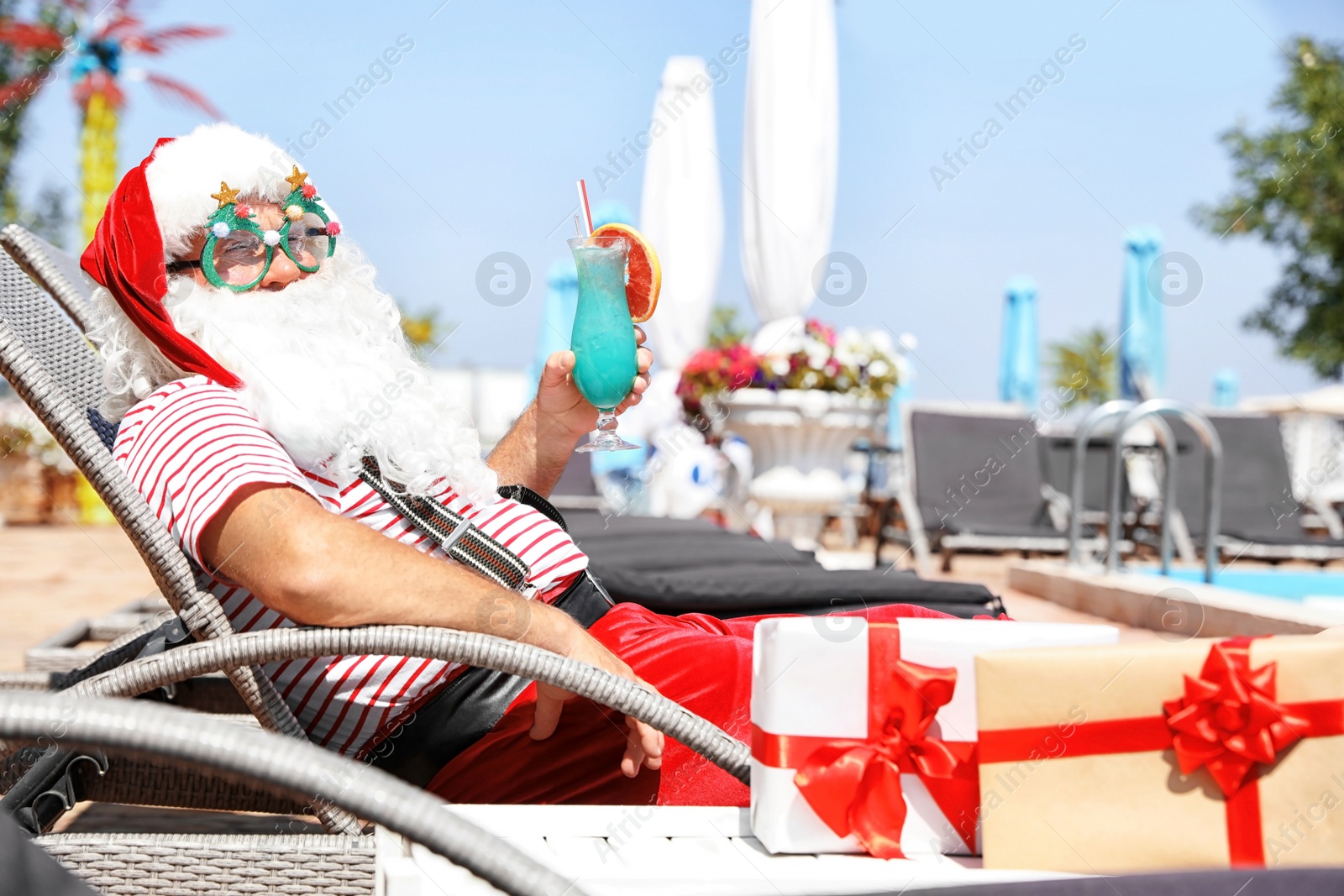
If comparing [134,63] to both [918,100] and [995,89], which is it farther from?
[995,89]

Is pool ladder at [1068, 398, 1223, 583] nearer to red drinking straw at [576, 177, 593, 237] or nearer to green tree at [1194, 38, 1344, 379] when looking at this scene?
red drinking straw at [576, 177, 593, 237]

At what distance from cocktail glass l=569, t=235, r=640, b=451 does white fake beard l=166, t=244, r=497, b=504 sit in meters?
0.24

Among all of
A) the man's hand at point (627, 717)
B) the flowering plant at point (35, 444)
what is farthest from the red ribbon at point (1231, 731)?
the flowering plant at point (35, 444)

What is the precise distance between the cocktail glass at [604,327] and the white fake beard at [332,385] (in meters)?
0.24

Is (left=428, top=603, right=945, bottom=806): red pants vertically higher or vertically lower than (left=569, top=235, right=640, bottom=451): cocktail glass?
lower

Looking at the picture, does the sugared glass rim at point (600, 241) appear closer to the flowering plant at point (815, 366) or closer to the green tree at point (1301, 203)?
the flowering plant at point (815, 366)

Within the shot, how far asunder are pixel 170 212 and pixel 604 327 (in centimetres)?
74

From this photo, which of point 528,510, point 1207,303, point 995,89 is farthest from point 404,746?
point 1207,303

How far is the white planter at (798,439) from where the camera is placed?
563 centimetres

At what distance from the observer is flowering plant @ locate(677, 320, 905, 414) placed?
5629 millimetres

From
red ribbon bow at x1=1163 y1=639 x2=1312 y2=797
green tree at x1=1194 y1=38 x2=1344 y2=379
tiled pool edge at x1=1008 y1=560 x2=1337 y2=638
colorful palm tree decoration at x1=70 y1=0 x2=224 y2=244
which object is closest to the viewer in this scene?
red ribbon bow at x1=1163 y1=639 x2=1312 y2=797

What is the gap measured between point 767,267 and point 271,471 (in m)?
5.35

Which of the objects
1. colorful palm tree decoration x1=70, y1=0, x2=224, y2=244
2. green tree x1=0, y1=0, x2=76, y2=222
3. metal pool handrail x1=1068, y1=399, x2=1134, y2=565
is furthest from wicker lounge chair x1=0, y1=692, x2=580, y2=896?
green tree x1=0, y1=0, x2=76, y2=222

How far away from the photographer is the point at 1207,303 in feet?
19.2
